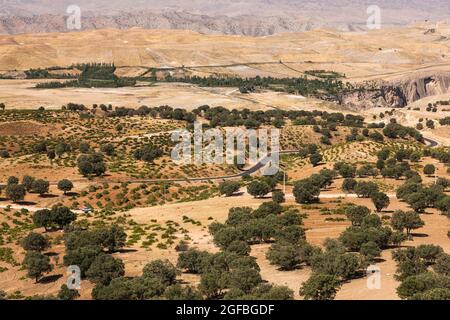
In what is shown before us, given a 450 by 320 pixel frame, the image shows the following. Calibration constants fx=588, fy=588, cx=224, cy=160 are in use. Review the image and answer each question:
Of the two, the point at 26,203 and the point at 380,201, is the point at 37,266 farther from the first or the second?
the point at 380,201

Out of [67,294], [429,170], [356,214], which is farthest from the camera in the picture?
[429,170]

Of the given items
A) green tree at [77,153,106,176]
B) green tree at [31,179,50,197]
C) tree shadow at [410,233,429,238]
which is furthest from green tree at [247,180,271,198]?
→ green tree at [31,179,50,197]

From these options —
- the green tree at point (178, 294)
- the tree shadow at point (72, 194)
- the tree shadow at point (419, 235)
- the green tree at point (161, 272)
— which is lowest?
the tree shadow at point (72, 194)

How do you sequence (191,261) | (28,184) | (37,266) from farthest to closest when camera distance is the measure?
(28,184) → (37,266) → (191,261)

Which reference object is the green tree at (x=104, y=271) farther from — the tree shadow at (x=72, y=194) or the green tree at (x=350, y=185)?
the green tree at (x=350, y=185)

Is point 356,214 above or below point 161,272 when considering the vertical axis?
below

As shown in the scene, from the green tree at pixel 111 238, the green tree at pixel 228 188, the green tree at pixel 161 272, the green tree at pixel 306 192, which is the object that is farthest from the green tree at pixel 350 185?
the green tree at pixel 161 272

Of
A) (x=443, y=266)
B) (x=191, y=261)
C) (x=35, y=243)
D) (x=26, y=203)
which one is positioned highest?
(x=443, y=266)

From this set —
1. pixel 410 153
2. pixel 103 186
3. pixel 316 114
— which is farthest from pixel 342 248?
pixel 316 114

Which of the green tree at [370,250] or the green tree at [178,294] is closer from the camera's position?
the green tree at [178,294]

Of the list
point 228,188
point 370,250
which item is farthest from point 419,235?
point 228,188

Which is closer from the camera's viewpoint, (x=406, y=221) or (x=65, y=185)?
(x=406, y=221)
